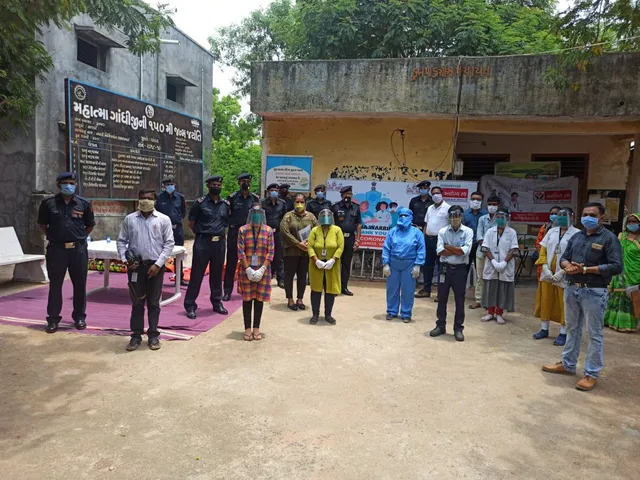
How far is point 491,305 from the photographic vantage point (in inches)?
271

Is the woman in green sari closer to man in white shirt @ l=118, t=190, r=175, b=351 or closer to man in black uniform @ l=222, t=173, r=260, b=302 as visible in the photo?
Result: man in black uniform @ l=222, t=173, r=260, b=302

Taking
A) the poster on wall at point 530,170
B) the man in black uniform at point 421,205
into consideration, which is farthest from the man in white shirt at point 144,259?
the poster on wall at point 530,170

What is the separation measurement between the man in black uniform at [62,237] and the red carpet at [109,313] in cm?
40

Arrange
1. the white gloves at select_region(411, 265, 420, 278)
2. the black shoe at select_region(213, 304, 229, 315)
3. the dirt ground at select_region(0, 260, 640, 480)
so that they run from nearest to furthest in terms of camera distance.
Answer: the dirt ground at select_region(0, 260, 640, 480), the white gloves at select_region(411, 265, 420, 278), the black shoe at select_region(213, 304, 229, 315)

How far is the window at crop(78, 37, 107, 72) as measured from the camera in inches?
469

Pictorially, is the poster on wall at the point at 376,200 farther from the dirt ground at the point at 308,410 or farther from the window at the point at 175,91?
the window at the point at 175,91

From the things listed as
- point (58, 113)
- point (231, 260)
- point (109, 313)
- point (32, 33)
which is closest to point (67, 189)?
point (109, 313)

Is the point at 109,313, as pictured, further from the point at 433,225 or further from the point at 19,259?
the point at 433,225

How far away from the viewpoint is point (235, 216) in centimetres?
753

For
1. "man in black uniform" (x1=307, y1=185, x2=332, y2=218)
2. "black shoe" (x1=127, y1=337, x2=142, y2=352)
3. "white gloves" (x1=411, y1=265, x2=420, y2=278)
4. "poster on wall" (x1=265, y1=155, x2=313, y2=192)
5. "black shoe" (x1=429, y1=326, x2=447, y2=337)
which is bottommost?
"black shoe" (x1=127, y1=337, x2=142, y2=352)

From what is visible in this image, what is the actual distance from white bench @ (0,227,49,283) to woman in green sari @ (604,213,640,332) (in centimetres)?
882

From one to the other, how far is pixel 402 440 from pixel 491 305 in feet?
13.1

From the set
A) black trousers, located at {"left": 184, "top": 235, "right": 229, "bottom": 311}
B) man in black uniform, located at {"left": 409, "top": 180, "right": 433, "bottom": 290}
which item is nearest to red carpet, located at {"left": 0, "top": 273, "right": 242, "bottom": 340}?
black trousers, located at {"left": 184, "top": 235, "right": 229, "bottom": 311}

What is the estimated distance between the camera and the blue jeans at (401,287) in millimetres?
6703
